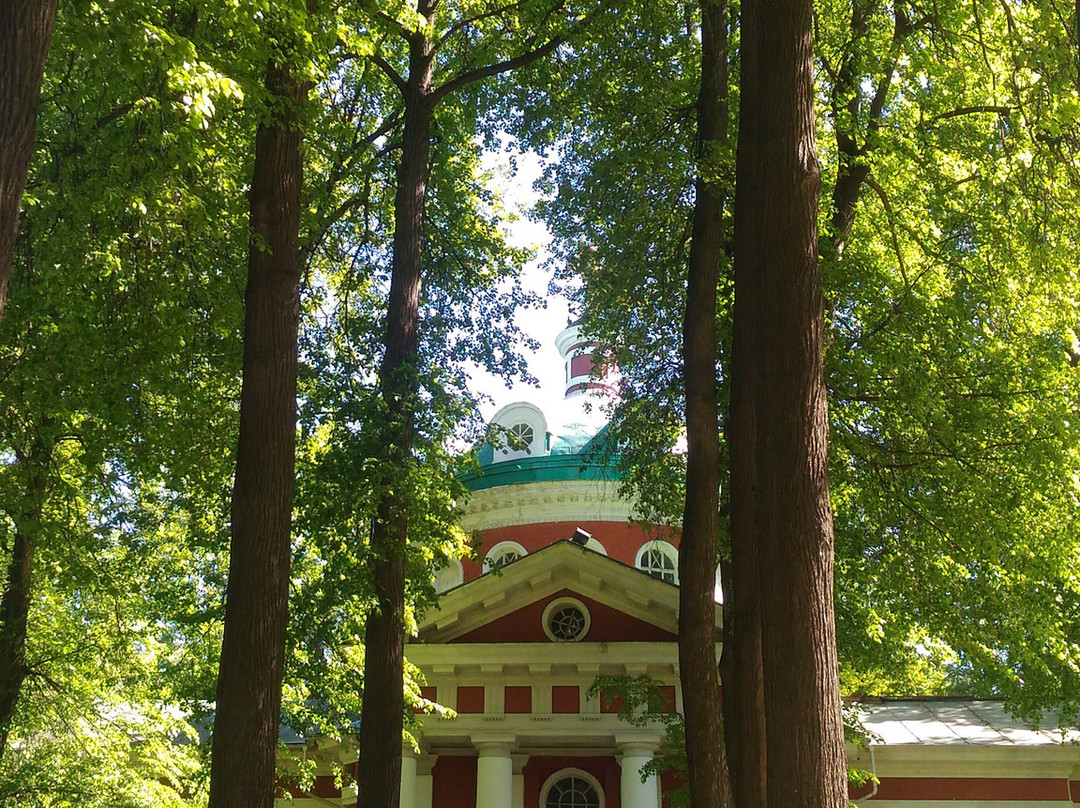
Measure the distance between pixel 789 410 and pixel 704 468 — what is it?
198 inches

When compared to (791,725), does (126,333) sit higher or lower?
higher

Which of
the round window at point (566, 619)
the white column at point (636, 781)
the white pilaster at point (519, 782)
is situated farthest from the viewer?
the round window at point (566, 619)

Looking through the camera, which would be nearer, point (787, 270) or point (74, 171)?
point (787, 270)

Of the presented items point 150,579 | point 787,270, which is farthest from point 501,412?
point 787,270

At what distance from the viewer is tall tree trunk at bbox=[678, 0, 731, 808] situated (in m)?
10.5

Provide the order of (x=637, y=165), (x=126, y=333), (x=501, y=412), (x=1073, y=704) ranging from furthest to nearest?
(x=501, y=412) < (x=1073, y=704) < (x=637, y=165) < (x=126, y=333)

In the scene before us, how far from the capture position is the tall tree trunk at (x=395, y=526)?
34.1 ft

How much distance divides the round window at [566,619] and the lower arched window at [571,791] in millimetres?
2576

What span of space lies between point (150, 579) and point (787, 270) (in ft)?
41.2

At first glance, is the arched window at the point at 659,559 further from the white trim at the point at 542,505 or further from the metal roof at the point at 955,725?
the metal roof at the point at 955,725

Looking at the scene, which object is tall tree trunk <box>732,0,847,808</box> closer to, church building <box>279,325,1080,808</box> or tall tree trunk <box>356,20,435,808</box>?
tall tree trunk <box>356,20,435,808</box>

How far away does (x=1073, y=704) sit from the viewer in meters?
15.0

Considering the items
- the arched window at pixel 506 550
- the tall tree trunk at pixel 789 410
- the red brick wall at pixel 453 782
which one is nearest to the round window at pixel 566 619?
the red brick wall at pixel 453 782

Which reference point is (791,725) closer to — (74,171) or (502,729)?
(74,171)
